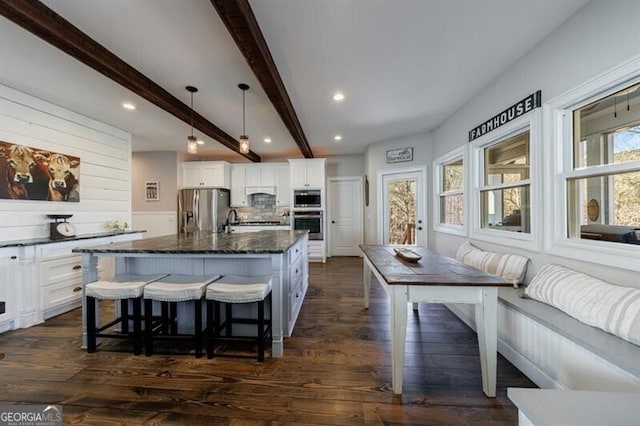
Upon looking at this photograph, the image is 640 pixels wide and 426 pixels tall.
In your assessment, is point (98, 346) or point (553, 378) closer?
point (553, 378)

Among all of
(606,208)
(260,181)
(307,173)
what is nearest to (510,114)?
(606,208)

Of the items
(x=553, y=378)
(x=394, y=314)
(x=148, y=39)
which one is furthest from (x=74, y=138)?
(x=553, y=378)

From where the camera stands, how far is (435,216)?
4.65m

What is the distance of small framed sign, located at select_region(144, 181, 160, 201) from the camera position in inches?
232

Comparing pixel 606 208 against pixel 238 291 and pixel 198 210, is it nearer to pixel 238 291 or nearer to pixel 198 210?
pixel 238 291

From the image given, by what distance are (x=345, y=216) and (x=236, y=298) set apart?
16.0ft

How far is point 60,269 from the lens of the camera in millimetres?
3035

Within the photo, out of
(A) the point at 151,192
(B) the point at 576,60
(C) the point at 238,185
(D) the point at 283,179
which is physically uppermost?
(B) the point at 576,60

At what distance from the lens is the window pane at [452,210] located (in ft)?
12.7

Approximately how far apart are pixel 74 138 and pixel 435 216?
5.60 metres

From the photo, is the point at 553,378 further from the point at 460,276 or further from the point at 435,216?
the point at 435,216

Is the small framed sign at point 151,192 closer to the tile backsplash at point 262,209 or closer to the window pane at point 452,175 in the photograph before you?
the tile backsplash at point 262,209

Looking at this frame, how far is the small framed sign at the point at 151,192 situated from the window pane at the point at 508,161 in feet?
20.7

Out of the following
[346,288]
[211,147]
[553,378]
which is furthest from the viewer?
[211,147]
